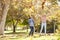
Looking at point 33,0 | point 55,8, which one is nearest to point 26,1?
point 33,0

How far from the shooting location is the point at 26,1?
27188 mm

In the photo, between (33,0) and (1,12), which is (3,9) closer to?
(1,12)

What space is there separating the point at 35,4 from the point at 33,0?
2.10 ft

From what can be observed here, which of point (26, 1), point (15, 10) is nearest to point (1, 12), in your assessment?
point (26, 1)

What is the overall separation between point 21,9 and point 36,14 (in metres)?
6.77

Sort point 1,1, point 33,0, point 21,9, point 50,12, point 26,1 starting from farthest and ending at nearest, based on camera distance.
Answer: point 21,9 < point 50,12 < point 33,0 < point 26,1 < point 1,1

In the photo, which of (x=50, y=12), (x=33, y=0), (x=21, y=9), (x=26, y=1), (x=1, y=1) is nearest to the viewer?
(x=1, y=1)

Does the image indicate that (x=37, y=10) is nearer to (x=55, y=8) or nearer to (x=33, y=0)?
(x=33, y=0)

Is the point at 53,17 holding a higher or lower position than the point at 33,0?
lower

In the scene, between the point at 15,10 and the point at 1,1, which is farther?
the point at 15,10

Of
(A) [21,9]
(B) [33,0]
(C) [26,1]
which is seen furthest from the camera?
(A) [21,9]

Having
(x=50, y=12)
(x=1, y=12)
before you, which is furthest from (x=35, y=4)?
(x=1, y=12)

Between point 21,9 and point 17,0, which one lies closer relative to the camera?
point 17,0

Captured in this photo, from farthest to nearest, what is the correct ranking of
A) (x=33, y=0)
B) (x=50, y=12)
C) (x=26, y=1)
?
1. (x=50, y=12)
2. (x=33, y=0)
3. (x=26, y=1)
